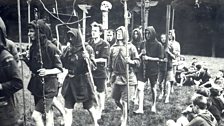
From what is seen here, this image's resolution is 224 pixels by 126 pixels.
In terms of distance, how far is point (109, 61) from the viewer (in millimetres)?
6473

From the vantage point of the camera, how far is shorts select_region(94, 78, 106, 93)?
6.31 metres

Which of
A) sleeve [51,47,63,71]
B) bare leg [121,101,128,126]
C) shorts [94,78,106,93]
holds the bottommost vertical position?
bare leg [121,101,128,126]

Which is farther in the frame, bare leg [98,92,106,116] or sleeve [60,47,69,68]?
bare leg [98,92,106,116]

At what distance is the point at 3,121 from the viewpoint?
5676mm

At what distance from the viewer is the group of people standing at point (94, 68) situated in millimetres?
5902

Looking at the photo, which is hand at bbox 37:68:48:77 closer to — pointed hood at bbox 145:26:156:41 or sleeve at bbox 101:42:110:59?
sleeve at bbox 101:42:110:59

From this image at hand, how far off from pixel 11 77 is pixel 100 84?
141cm

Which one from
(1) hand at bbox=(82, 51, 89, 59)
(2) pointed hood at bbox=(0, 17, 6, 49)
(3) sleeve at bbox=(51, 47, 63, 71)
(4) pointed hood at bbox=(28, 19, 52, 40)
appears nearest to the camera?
(2) pointed hood at bbox=(0, 17, 6, 49)

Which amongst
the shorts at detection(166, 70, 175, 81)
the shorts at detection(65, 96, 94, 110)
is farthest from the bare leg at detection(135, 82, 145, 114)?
the shorts at detection(65, 96, 94, 110)

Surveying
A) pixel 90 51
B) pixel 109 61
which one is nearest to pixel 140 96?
pixel 109 61

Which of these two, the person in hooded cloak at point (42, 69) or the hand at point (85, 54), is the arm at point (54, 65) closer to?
the person in hooded cloak at point (42, 69)

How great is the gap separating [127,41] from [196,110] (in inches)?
65.6

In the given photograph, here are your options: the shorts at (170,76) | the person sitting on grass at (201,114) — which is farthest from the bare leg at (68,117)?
the person sitting on grass at (201,114)

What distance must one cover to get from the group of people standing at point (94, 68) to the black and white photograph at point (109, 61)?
1 centimetres
